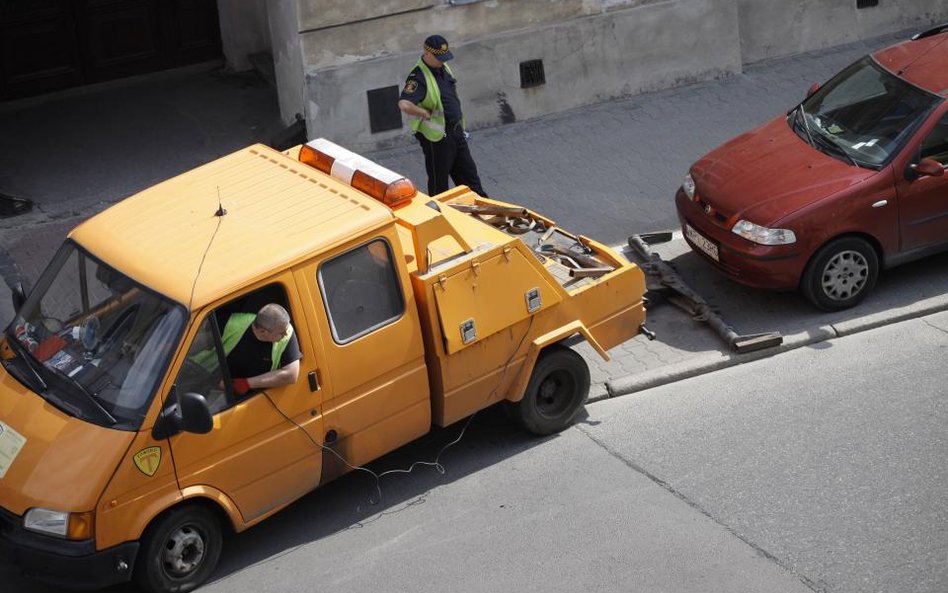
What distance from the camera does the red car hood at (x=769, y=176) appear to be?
9.48 metres

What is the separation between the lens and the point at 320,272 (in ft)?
23.1

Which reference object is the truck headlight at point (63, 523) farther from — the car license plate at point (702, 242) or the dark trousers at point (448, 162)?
the car license plate at point (702, 242)

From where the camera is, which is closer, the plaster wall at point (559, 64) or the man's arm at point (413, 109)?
the man's arm at point (413, 109)

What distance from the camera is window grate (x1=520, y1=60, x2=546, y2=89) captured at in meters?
13.0

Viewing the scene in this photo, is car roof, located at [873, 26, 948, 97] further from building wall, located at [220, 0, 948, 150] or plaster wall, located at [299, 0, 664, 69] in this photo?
plaster wall, located at [299, 0, 664, 69]

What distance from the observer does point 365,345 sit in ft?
23.7

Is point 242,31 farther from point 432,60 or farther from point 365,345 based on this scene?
point 365,345

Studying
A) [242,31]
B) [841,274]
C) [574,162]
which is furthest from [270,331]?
[242,31]

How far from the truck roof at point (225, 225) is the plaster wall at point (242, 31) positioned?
627cm

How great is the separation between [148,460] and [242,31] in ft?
27.4

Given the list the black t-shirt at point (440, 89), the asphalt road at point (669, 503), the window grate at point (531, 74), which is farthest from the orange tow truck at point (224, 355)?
the window grate at point (531, 74)

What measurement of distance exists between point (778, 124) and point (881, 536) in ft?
14.5

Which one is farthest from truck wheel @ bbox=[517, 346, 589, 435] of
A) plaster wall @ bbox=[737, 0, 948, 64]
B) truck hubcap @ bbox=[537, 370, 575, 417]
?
plaster wall @ bbox=[737, 0, 948, 64]

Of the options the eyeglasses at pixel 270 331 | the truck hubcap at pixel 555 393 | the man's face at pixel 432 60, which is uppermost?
the man's face at pixel 432 60
